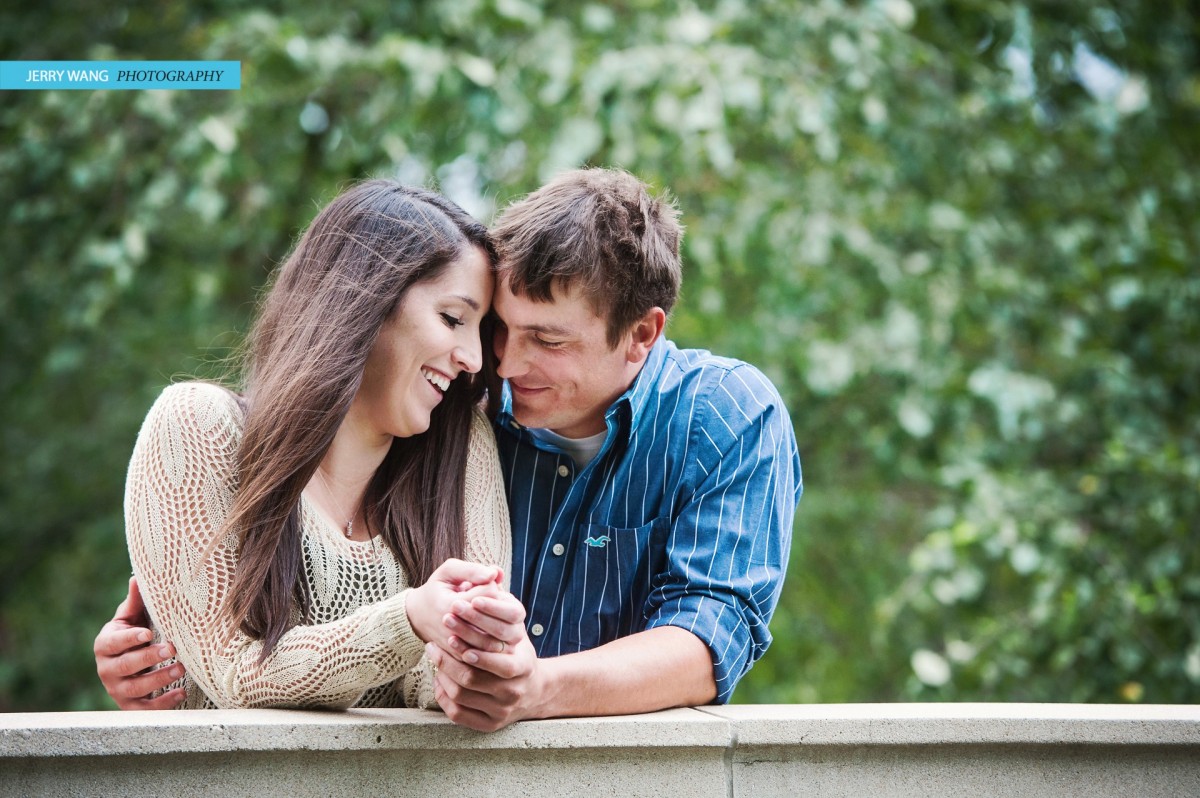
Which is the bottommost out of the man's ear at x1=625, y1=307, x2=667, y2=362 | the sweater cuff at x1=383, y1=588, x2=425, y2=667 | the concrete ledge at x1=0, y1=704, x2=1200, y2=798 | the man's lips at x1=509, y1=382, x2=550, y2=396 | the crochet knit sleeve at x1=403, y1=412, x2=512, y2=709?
the concrete ledge at x1=0, y1=704, x2=1200, y2=798

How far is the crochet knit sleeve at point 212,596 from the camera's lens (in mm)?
1770

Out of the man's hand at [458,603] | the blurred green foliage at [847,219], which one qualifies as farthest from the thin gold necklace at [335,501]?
the blurred green foliage at [847,219]

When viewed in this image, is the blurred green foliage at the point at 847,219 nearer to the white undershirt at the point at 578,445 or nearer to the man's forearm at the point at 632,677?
the white undershirt at the point at 578,445

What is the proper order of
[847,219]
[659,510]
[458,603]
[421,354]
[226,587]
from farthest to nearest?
[847,219] → [659,510] → [421,354] → [226,587] → [458,603]

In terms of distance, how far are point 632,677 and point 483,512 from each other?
0.46 meters

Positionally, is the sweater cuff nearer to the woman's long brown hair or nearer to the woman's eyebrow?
the woman's long brown hair

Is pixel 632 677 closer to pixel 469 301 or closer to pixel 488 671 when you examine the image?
pixel 488 671

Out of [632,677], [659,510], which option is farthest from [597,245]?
[632,677]

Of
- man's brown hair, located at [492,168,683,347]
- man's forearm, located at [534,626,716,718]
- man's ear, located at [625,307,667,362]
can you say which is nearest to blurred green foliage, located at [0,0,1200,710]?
man's brown hair, located at [492,168,683,347]

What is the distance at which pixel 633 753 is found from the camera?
1.80m

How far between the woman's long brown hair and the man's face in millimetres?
83

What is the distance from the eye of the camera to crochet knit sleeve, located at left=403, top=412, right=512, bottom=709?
2.08 metres

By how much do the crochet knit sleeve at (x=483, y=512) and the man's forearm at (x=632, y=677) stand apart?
0.98 ft

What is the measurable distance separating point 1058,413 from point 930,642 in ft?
4.82
